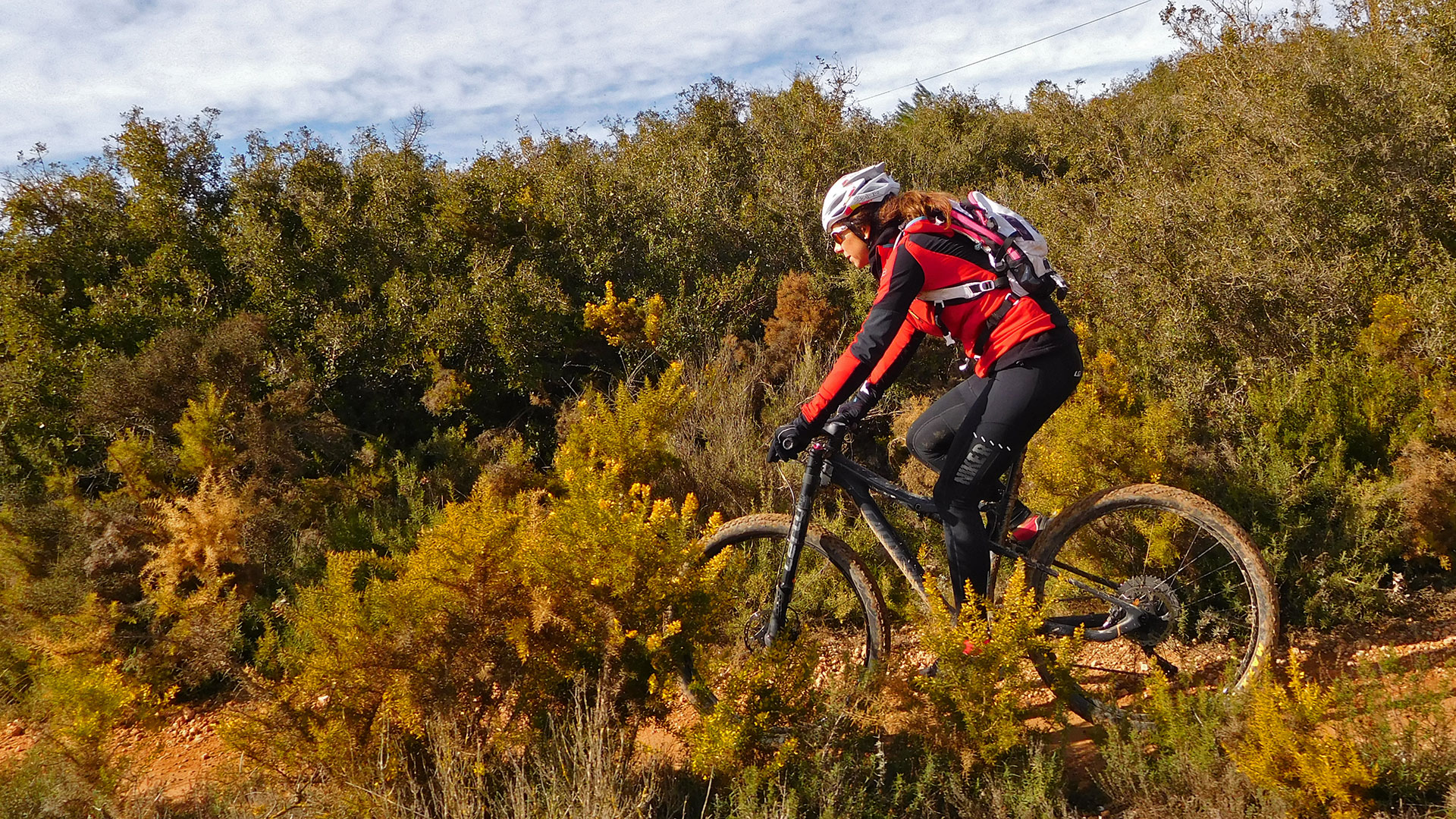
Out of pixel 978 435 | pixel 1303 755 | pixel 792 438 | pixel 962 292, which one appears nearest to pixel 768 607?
pixel 792 438

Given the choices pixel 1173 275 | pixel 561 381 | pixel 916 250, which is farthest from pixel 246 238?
pixel 1173 275

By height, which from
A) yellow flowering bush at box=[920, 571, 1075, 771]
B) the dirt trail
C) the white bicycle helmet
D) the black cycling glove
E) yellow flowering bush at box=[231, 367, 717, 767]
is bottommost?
the dirt trail

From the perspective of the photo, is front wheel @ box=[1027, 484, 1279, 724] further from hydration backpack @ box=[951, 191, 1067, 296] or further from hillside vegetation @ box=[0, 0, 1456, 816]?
hydration backpack @ box=[951, 191, 1067, 296]

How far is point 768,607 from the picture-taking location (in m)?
3.72

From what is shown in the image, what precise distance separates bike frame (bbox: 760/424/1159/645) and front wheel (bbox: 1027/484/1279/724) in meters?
0.03

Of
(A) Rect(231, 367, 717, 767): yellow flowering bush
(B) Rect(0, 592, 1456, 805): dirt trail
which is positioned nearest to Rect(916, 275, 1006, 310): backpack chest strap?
(A) Rect(231, 367, 717, 767): yellow flowering bush

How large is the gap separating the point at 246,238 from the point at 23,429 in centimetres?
204

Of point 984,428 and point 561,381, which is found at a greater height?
point 561,381

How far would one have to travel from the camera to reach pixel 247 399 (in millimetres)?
5910

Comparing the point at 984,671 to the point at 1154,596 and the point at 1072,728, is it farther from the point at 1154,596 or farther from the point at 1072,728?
the point at 1154,596

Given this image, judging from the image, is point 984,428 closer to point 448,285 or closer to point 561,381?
point 561,381

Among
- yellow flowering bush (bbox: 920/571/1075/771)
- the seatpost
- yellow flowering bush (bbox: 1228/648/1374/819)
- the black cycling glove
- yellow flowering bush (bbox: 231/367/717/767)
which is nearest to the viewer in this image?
yellow flowering bush (bbox: 1228/648/1374/819)

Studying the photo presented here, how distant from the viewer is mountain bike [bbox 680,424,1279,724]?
3.14m

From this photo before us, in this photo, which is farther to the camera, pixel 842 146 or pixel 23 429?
pixel 842 146
